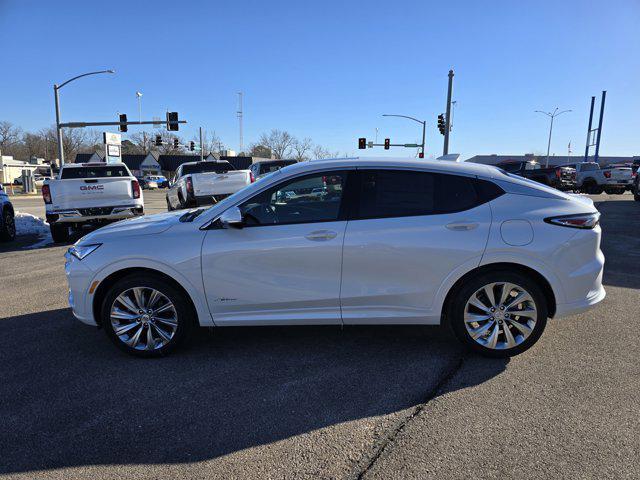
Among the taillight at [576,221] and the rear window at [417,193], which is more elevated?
the rear window at [417,193]

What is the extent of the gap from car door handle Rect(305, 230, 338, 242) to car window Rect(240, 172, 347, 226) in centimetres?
12

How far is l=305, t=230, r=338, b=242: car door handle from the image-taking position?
387cm

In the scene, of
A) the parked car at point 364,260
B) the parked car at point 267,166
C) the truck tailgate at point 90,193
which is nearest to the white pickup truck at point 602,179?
the parked car at point 267,166

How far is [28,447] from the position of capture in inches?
113

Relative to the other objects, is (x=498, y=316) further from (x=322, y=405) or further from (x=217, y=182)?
(x=217, y=182)

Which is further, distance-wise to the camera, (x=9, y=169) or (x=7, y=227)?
(x=9, y=169)

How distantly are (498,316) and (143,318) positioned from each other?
308cm

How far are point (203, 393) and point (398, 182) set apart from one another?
7.68 ft

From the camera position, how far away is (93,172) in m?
11.9

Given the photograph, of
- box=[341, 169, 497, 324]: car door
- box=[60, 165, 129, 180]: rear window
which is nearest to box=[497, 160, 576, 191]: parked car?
box=[60, 165, 129, 180]: rear window

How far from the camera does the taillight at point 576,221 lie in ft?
12.6

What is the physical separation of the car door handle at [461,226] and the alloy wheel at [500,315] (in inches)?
20.5

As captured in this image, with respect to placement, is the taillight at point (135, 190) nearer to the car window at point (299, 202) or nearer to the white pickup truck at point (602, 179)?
the car window at point (299, 202)

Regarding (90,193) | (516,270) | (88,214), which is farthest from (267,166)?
(516,270)
